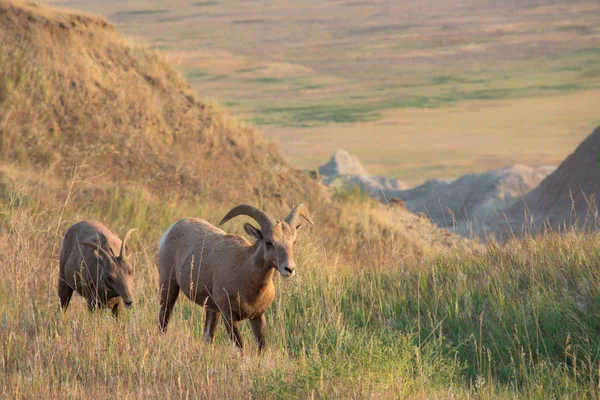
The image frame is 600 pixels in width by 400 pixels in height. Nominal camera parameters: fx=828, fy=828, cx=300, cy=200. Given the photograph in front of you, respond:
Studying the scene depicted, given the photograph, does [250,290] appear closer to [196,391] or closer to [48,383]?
[196,391]

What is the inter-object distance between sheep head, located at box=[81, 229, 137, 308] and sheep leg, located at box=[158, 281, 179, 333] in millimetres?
455

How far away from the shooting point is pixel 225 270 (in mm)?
7359

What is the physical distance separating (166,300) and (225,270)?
1.13m

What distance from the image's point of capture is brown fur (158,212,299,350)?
22.6 ft

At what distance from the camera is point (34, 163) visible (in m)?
18.4

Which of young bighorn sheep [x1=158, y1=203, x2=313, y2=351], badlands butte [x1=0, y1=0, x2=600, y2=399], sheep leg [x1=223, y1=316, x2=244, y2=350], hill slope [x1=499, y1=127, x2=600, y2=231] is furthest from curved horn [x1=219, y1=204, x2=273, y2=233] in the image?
hill slope [x1=499, y1=127, x2=600, y2=231]

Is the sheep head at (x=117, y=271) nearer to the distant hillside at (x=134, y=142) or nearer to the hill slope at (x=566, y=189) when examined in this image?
the distant hillside at (x=134, y=142)

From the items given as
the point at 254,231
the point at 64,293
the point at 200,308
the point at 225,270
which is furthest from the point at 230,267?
the point at 200,308

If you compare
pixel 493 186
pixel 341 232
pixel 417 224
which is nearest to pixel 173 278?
pixel 341 232

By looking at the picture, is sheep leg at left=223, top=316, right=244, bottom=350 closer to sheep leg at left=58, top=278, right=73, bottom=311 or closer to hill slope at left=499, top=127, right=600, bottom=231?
sheep leg at left=58, top=278, right=73, bottom=311

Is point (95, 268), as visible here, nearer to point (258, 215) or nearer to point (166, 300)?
point (166, 300)

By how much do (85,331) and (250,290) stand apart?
1579 millimetres

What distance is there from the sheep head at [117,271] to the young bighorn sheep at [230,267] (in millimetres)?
452

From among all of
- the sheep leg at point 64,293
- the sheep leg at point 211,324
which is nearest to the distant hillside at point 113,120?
the sheep leg at point 64,293
